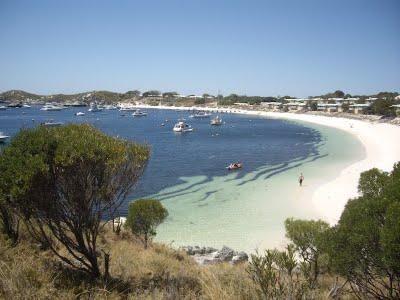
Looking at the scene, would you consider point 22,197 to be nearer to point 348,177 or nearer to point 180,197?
point 180,197

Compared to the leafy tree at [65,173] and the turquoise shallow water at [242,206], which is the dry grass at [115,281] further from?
the turquoise shallow water at [242,206]

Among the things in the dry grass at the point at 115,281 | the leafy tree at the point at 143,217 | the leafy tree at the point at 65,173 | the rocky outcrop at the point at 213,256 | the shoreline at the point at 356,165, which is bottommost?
the shoreline at the point at 356,165

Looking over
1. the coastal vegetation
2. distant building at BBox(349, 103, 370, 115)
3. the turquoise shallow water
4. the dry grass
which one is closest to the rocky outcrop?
the turquoise shallow water

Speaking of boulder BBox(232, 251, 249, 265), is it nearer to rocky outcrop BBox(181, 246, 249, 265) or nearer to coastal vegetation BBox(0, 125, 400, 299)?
rocky outcrop BBox(181, 246, 249, 265)

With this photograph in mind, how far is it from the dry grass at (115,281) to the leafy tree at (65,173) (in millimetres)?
914

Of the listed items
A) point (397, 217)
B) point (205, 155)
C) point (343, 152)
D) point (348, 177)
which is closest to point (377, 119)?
point (343, 152)

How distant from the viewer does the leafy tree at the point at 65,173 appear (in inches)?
311

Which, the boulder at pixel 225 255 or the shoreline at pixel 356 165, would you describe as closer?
the boulder at pixel 225 255

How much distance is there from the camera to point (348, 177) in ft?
136

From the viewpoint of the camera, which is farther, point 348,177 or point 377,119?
point 377,119

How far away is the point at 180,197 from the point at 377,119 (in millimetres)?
98456

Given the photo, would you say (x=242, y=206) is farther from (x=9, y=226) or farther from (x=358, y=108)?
(x=358, y=108)

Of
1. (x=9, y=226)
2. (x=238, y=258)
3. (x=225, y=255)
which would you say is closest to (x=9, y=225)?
(x=9, y=226)

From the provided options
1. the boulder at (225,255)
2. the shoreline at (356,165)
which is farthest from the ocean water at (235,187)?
the boulder at (225,255)
